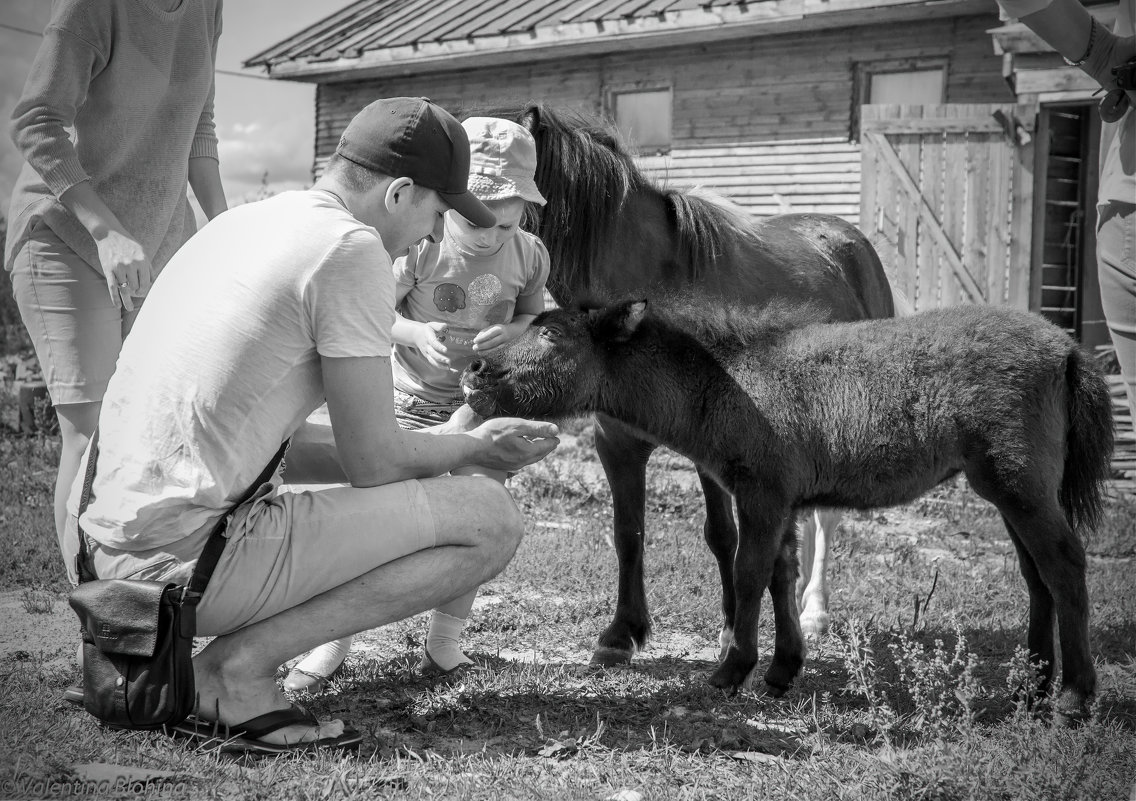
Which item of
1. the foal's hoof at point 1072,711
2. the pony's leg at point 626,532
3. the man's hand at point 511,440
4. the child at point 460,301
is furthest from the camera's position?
the pony's leg at point 626,532

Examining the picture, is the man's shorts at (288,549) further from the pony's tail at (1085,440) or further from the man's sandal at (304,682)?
the pony's tail at (1085,440)

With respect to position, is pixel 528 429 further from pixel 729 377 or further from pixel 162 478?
pixel 162 478

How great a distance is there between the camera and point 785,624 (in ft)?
13.3

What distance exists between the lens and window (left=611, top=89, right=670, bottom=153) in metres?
15.5

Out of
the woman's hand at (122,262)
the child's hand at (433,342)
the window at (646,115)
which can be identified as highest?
the window at (646,115)

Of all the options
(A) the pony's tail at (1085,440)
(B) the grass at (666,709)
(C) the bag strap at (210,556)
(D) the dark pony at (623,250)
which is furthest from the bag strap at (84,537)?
(A) the pony's tail at (1085,440)

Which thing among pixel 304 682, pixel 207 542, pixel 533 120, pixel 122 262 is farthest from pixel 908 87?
pixel 207 542

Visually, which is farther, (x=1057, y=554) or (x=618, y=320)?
(x=618, y=320)

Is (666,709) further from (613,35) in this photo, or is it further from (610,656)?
(613,35)

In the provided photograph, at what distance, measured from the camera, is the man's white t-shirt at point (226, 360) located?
291 cm

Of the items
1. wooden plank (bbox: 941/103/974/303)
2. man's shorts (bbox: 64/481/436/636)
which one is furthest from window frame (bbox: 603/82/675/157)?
man's shorts (bbox: 64/481/436/636)

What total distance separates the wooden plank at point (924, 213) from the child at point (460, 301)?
776 cm

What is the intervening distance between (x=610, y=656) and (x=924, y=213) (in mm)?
8288

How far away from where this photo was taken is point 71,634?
4469mm
